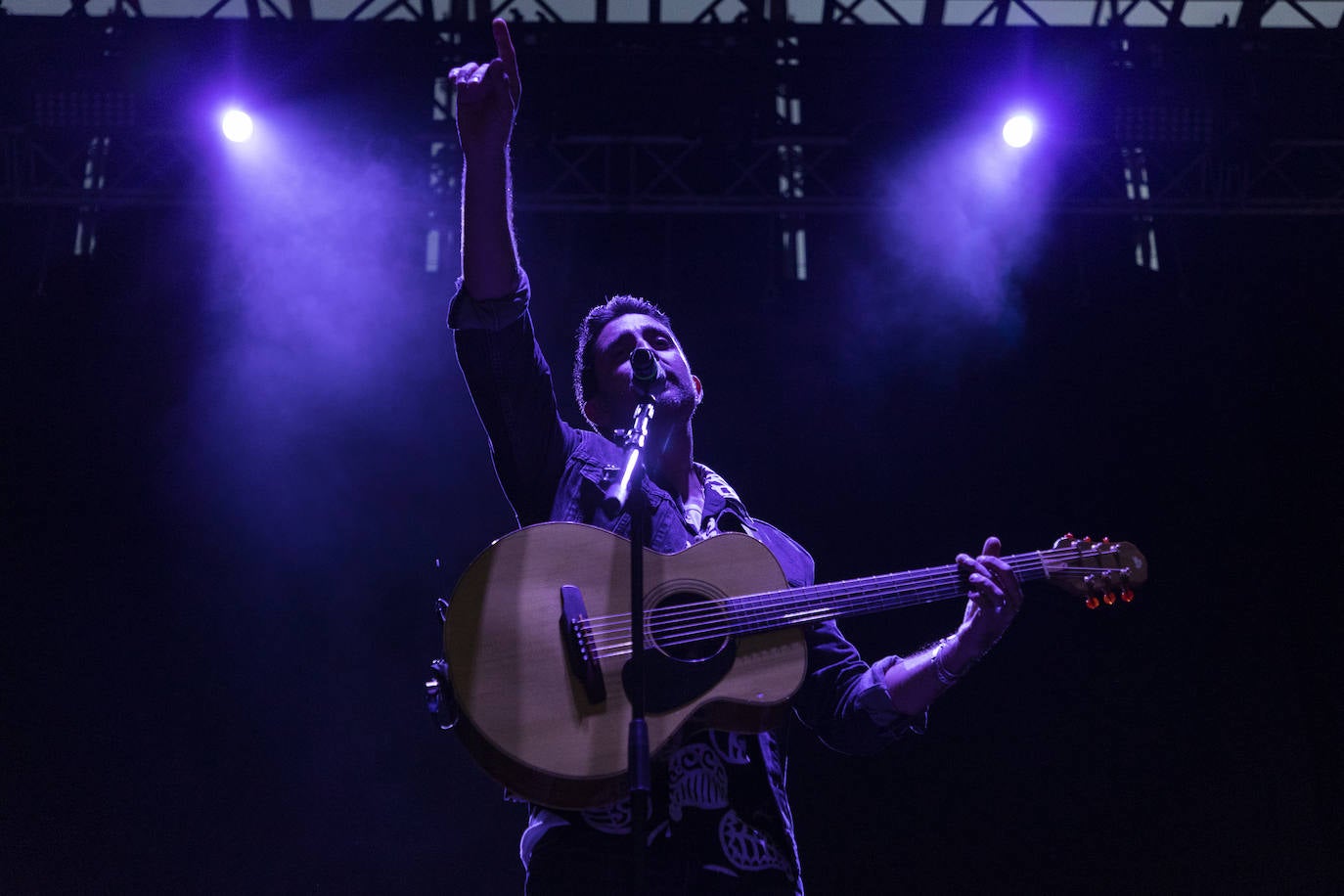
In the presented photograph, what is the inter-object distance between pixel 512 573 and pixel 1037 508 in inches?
198

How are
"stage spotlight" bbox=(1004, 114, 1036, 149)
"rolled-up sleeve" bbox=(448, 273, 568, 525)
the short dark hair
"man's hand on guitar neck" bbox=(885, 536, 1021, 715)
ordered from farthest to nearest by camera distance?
Answer: "stage spotlight" bbox=(1004, 114, 1036, 149) → the short dark hair → "man's hand on guitar neck" bbox=(885, 536, 1021, 715) → "rolled-up sleeve" bbox=(448, 273, 568, 525)

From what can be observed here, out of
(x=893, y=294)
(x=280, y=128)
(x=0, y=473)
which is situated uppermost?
(x=280, y=128)

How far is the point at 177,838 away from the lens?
5.61 meters

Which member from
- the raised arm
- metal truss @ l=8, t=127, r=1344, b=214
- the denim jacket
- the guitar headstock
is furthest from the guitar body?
metal truss @ l=8, t=127, r=1344, b=214

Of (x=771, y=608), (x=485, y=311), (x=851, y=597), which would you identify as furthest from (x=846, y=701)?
(x=485, y=311)

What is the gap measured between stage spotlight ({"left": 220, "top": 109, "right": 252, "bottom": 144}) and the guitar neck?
5200 mm

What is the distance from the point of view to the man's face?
2.90 m

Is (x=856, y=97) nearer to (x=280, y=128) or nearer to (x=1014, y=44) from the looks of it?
(x=1014, y=44)

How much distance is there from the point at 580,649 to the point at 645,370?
23.6 inches

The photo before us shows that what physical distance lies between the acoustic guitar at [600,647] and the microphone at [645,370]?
1.17ft

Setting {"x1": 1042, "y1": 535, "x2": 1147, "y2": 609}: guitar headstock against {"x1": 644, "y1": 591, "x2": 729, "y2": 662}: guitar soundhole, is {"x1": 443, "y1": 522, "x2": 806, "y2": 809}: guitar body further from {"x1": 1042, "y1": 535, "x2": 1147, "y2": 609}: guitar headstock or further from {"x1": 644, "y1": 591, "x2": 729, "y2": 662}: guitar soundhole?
{"x1": 1042, "y1": 535, "x2": 1147, "y2": 609}: guitar headstock

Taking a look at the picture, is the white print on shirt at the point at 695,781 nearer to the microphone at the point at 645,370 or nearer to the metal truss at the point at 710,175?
the microphone at the point at 645,370

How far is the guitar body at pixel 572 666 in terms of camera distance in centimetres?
205

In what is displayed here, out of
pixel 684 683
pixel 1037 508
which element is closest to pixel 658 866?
pixel 684 683
